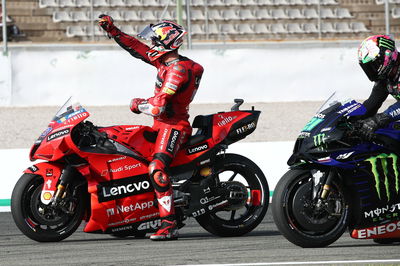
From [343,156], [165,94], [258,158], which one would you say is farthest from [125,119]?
[343,156]

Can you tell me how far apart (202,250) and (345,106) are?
5.10 ft

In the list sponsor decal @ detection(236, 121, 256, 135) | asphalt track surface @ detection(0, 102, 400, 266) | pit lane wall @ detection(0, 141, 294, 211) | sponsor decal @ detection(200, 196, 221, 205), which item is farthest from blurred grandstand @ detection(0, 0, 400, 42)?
sponsor decal @ detection(200, 196, 221, 205)

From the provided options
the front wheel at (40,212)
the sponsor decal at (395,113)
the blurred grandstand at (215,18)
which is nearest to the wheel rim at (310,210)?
the sponsor decal at (395,113)

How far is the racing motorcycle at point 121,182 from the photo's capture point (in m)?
7.47

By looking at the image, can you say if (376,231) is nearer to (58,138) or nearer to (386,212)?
(386,212)

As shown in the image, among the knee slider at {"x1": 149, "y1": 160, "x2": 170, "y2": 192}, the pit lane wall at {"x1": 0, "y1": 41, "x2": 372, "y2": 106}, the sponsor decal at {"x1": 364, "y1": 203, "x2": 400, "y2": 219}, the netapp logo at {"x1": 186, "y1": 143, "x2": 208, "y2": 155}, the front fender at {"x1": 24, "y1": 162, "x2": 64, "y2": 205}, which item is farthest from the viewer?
the pit lane wall at {"x1": 0, "y1": 41, "x2": 372, "y2": 106}

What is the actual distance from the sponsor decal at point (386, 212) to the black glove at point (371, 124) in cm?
58

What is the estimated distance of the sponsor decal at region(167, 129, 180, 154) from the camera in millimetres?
7668

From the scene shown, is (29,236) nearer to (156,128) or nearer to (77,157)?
(77,157)

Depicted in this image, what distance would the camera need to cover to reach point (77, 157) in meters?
7.61

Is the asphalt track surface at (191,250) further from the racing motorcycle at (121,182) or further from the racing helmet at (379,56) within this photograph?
the racing helmet at (379,56)

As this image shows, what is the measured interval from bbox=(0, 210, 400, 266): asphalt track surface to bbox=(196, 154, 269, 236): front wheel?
115 mm

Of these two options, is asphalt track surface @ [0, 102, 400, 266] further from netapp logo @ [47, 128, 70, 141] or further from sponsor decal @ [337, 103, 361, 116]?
sponsor decal @ [337, 103, 361, 116]

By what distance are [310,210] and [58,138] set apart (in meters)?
2.15
